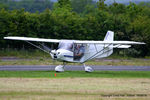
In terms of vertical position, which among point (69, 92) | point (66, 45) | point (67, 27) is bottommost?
point (69, 92)

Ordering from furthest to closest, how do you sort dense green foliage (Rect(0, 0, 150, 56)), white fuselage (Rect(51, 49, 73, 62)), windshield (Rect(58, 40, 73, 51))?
dense green foliage (Rect(0, 0, 150, 56)) → windshield (Rect(58, 40, 73, 51)) → white fuselage (Rect(51, 49, 73, 62))

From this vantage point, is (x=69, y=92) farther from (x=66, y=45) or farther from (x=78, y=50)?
(x=78, y=50)

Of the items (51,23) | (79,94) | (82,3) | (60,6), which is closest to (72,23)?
(51,23)

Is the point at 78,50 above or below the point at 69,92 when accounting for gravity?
above

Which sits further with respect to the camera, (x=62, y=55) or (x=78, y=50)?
(x=78, y=50)

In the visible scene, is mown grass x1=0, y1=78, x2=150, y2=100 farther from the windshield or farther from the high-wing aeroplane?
the windshield

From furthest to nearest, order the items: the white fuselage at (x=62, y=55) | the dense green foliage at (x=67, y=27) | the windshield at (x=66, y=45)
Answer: the dense green foliage at (x=67, y=27)
the windshield at (x=66, y=45)
the white fuselage at (x=62, y=55)

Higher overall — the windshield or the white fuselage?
the windshield

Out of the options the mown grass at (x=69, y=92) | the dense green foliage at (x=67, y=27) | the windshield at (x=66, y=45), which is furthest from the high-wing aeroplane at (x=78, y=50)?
the dense green foliage at (x=67, y=27)

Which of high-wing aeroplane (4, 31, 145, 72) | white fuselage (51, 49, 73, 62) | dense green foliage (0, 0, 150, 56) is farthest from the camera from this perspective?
dense green foliage (0, 0, 150, 56)

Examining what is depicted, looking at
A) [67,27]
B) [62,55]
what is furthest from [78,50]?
[67,27]

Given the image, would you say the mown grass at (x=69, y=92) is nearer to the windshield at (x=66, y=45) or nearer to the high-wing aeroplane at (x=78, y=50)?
the high-wing aeroplane at (x=78, y=50)

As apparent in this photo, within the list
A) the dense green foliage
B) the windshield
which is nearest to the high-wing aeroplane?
the windshield

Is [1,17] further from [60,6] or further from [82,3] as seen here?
[82,3]
